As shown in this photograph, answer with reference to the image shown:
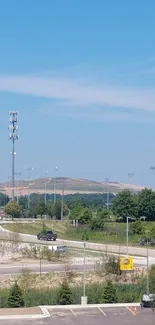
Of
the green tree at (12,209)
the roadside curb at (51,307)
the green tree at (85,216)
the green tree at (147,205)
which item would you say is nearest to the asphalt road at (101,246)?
the green tree at (85,216)

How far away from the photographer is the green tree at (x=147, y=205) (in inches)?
3093

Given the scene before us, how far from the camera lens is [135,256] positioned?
50.8 meters

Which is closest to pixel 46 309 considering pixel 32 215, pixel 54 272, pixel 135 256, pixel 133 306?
pixel 133 306

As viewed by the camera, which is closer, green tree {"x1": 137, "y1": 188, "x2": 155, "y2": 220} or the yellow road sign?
the yellow road sign

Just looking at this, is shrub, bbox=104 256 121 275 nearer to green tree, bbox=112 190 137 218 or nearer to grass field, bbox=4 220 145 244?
grass field, bbox=4 220 145 244

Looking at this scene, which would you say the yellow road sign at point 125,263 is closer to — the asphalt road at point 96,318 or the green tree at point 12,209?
the asphalt road at point 96,318

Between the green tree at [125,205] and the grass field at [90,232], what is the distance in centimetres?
208

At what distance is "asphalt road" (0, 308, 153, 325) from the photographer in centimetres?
2639

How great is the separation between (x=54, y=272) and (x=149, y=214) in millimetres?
40139

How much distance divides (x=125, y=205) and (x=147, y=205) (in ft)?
9.83

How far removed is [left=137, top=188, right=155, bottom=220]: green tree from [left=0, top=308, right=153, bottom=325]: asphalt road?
49954 mm

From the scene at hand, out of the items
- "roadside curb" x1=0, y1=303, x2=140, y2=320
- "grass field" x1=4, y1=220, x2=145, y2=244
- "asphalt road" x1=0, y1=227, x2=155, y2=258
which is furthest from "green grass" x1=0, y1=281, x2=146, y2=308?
"grass field" x1=4, y1=220, x2=145, y2=244

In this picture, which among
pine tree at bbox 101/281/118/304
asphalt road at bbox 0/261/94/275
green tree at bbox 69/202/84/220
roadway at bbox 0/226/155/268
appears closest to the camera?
pine tree at bbox 101/281/118/304

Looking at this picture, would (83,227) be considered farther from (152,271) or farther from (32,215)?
(152,271)
